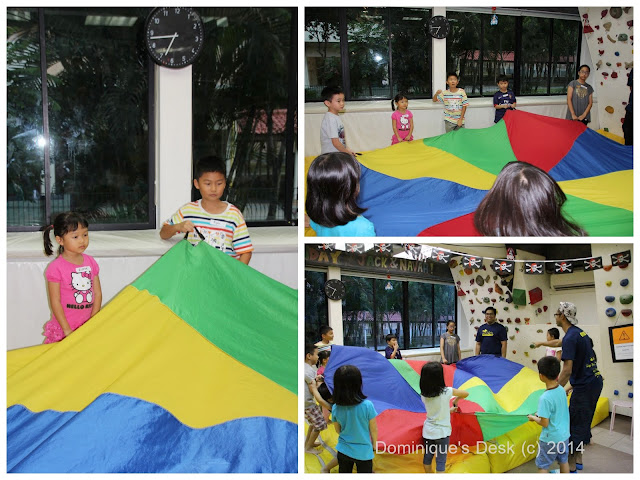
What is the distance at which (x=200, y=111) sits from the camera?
15.6 feet

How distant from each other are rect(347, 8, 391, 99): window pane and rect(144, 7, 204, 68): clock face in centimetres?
229

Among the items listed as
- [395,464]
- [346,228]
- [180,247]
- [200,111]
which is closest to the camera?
[346,228]

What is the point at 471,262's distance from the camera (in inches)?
225

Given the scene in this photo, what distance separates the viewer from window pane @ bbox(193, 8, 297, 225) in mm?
4699

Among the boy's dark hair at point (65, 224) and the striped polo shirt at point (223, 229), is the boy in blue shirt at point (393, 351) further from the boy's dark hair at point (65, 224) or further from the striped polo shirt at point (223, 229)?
the boy's dark hair at point (65, 224)

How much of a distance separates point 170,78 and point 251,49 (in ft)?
2.16

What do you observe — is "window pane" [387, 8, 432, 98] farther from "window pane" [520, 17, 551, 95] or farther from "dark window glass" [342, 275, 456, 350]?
"dark window glass" [342, 275, 456, 350]

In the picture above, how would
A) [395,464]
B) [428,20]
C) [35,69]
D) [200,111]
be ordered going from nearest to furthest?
[395,464]
[35,69]
[200,111]
[428,20]

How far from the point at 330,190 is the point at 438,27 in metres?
4.45

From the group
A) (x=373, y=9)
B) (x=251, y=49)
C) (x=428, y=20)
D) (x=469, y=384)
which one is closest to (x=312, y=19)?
(x=373, y=9)

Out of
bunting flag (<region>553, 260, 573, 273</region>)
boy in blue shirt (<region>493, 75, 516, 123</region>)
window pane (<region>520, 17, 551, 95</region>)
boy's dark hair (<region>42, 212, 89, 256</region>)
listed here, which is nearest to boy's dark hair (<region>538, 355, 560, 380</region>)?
boy's dark hair (<region>42, 212, 89, 256</region>)

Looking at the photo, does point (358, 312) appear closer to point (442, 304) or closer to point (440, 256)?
point (440, 256)

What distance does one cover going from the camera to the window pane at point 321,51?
6184 mm

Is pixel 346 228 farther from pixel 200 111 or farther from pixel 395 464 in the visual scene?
pixel 200 111
